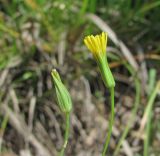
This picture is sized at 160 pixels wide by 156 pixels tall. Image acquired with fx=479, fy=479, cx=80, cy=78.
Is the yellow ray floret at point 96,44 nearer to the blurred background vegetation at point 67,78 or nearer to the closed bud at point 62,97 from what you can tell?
the closed bud at point 62,97

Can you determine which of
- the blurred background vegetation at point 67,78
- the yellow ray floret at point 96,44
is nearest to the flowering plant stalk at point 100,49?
the yellow ray floret at point 96,44

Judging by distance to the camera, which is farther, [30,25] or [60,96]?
[30,25]

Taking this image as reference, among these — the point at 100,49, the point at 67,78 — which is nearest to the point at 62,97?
the point at 100,49

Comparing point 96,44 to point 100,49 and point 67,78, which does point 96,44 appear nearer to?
point 100,49

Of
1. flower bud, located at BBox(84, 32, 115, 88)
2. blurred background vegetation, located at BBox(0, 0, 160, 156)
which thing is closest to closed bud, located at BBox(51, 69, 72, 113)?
flower bud, located at BBox(84, 32, 115, 88)

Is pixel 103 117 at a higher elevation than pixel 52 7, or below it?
below

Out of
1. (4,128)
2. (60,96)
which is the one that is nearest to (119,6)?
(4,128)

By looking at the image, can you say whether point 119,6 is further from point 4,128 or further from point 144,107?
point 4,128
